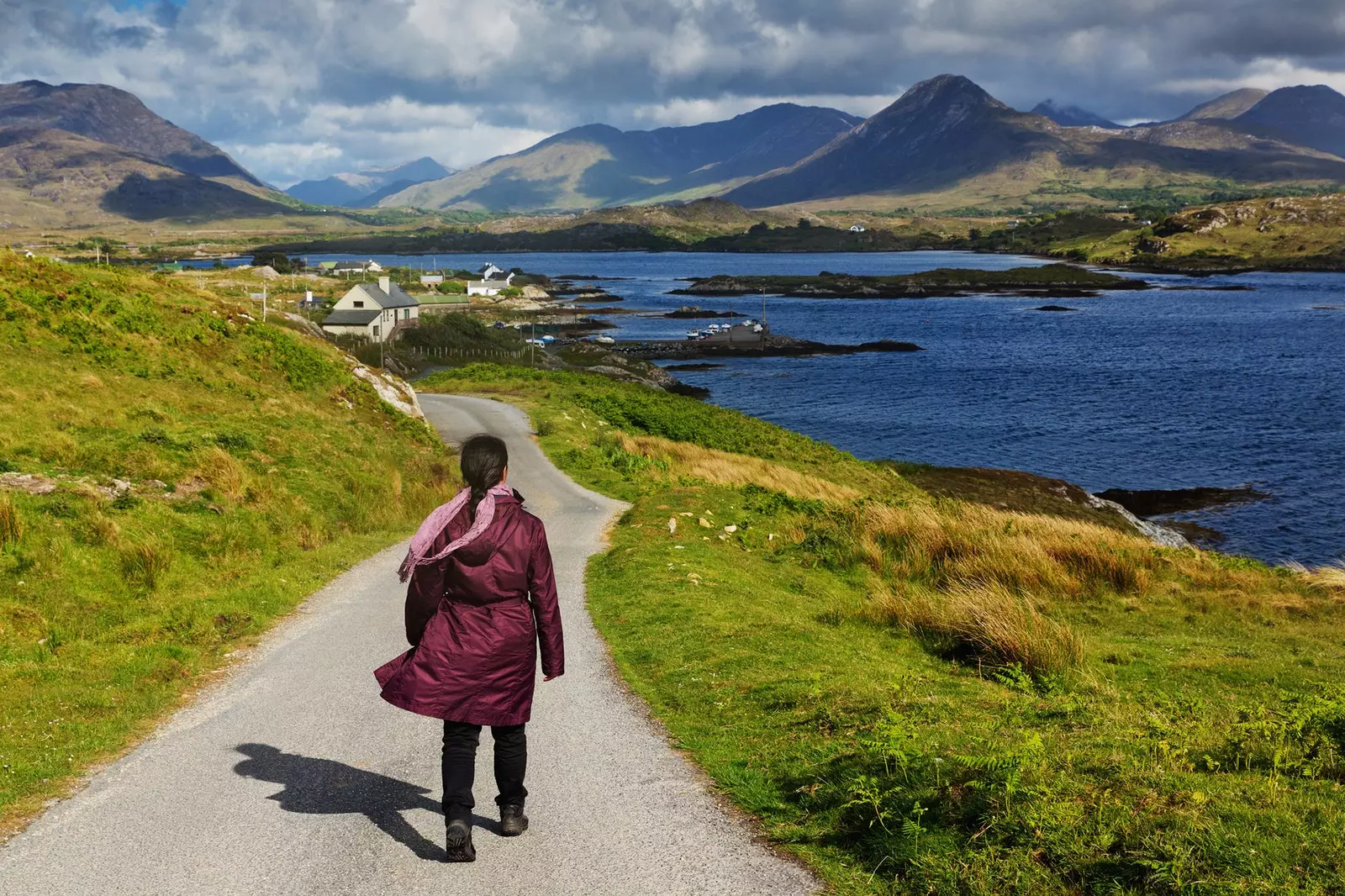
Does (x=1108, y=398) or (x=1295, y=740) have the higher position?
(x=1295, y=740)

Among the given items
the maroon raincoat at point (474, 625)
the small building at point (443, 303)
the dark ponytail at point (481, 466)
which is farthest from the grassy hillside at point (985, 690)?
the small building at point (443, 303)

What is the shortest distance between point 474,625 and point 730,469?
1087 inches

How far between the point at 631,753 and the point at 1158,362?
11099cm

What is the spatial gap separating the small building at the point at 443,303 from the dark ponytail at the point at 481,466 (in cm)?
14729

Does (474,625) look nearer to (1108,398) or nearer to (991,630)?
(991,630)

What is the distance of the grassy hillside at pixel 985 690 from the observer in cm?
A: 568

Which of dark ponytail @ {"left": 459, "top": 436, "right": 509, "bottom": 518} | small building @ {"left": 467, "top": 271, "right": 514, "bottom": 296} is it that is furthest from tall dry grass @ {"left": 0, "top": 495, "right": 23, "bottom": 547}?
small building @ {"left": 467, "top": 271, "right": 514, "bottom": 296}

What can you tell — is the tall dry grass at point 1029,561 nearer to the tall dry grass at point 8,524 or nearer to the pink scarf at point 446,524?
the pink scarf at point 446,524

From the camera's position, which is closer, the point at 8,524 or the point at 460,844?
the point at 460,844

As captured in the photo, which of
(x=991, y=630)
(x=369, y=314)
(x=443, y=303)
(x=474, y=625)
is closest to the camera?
(x=474, y=625)

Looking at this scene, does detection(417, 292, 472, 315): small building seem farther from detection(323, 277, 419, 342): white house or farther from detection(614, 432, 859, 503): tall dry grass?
detection(614, 432, 859, 503): tall dry grass

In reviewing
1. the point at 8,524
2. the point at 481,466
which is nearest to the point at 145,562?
the point at 8,524

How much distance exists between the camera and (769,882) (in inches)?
237

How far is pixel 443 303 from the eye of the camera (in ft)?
544
